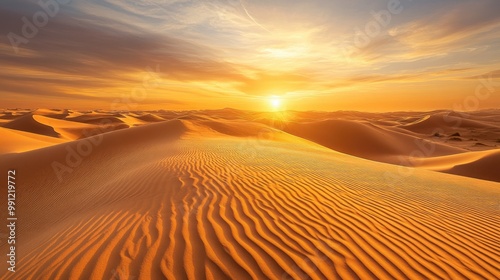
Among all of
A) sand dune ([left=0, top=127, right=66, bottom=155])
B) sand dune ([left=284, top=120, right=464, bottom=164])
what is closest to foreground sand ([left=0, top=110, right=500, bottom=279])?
sand dune ([left=0, top=127, right=66, bottom=155])

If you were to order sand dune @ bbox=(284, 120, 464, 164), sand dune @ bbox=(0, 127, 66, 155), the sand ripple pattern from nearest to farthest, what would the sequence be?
1. the sand ripple pattern
2. sand dune @ bbox=(0, 127, 66, 155)
3. sand dune @ bbox=(284, 120, 464, 164)

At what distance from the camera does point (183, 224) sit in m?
3.90

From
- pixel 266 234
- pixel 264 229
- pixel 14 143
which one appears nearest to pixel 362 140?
pixel 264 229

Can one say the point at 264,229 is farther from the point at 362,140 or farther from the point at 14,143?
the point at 362,140

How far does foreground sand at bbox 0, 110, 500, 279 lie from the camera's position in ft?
9.90

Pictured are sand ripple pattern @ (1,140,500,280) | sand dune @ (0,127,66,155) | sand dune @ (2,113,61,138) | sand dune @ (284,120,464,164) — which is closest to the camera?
sand ripple pattern @ (1,140,500,280)

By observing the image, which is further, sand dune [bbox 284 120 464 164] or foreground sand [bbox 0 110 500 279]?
sand dune [bbox 284 120 464 164]

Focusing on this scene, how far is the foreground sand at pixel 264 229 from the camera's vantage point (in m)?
3.02

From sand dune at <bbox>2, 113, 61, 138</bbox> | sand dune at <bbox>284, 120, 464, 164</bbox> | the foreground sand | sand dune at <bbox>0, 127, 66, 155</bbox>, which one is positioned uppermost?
the foreground sand

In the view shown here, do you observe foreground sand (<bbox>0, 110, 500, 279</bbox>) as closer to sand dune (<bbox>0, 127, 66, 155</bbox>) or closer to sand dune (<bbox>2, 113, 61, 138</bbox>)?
sand dune (<bbox>0, 127, 66, 155</bbox>)

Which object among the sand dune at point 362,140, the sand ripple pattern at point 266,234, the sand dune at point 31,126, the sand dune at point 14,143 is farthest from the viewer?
the sand dune at point 31,126

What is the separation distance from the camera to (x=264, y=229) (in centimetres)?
386

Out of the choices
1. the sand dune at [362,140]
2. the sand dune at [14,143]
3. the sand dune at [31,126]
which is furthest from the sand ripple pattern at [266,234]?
the sand dune at [31,126]

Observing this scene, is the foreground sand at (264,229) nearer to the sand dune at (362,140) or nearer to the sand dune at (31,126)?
the sand dune at (362,140)
